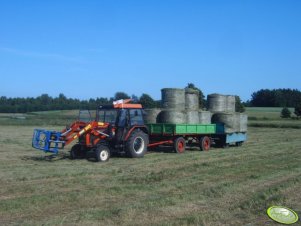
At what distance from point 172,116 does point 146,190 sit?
8601 mm

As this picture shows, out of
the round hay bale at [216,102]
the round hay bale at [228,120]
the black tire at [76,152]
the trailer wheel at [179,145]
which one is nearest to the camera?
the black tire at [76,152]

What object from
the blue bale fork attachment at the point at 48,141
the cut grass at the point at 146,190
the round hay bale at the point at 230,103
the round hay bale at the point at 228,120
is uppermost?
the round hay bale at the point at 230,103

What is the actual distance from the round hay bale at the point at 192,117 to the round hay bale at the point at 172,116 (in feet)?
0.76

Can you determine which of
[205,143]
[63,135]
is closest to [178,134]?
[205,143]

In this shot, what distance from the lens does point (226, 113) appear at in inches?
767

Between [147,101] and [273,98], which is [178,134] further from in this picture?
[273,98]

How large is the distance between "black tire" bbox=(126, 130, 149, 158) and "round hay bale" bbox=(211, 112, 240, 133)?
5.06 m

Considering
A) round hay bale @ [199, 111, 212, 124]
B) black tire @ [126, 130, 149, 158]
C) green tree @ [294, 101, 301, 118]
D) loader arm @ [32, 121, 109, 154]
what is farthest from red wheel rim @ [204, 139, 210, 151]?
green tree @ [294, 101, 301, 118]

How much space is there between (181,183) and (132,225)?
11.4 feet

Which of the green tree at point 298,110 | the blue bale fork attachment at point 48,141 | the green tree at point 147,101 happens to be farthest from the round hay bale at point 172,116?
the green tree at point 298,110

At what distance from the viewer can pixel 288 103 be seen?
101688 mm

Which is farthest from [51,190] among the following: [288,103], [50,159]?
[288,103]

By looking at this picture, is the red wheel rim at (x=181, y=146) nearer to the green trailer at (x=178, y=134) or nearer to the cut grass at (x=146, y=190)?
the green trailer at (x=178, y=134)

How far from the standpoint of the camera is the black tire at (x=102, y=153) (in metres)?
13.9
